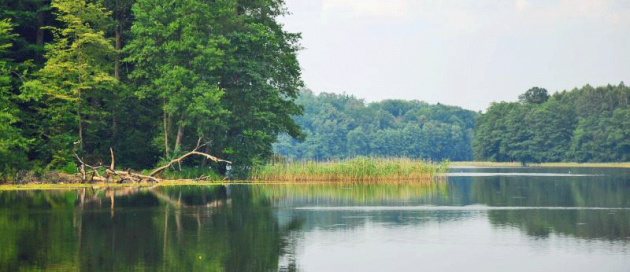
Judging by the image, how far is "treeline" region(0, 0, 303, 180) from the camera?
194 feet

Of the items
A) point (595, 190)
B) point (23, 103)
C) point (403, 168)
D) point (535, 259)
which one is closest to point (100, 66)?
point (23, 103)

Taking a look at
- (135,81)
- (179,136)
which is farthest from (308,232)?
(135,81)

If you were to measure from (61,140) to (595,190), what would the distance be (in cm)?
3636

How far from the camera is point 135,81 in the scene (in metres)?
65.8

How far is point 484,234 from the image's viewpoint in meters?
28.6

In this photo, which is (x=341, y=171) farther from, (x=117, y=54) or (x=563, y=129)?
(x=563, y=129)

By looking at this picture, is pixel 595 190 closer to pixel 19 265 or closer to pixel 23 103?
pixel 23 103

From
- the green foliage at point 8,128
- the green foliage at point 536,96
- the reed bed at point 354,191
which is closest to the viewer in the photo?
→ the reed bed at point 354,191

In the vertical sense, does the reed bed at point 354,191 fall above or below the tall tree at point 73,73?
below

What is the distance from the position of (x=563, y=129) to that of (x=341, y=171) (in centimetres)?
11252

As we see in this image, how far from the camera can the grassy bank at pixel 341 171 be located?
207 ft

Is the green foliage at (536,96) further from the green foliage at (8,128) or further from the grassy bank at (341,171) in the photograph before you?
the green foliage at (8,128)

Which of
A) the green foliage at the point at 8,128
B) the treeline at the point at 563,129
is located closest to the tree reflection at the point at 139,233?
the green foliage at the point at 8,128

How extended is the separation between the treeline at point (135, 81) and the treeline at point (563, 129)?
104 m
